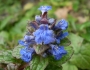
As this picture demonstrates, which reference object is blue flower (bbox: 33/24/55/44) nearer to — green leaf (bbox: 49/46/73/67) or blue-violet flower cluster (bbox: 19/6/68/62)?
blue-violet flower cluster (bbox: 19/6/68/62)

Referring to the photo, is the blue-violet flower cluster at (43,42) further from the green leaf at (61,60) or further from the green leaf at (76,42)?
the green leaf at (76,42)

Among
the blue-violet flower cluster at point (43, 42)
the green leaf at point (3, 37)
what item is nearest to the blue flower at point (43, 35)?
the blue-violet flower cluster at point (43, 42)

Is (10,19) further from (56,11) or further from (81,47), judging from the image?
(81,47)

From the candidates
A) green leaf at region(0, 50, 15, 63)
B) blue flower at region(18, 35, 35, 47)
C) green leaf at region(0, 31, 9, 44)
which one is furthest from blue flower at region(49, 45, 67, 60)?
green leaf at region(0, 31, 9, 44)

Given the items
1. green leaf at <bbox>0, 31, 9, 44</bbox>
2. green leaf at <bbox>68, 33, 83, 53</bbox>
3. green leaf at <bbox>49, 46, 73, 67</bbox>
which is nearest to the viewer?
green leaf at <bbox>49, 46, 73, 67</bbox>

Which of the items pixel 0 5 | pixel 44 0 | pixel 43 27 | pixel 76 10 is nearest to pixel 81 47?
pixel 43 27

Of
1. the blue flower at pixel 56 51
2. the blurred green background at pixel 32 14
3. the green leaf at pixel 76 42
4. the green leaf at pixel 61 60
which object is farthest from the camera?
the blurred green background at pixel 32 14

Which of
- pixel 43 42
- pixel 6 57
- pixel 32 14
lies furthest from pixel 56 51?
pixel 32 14
